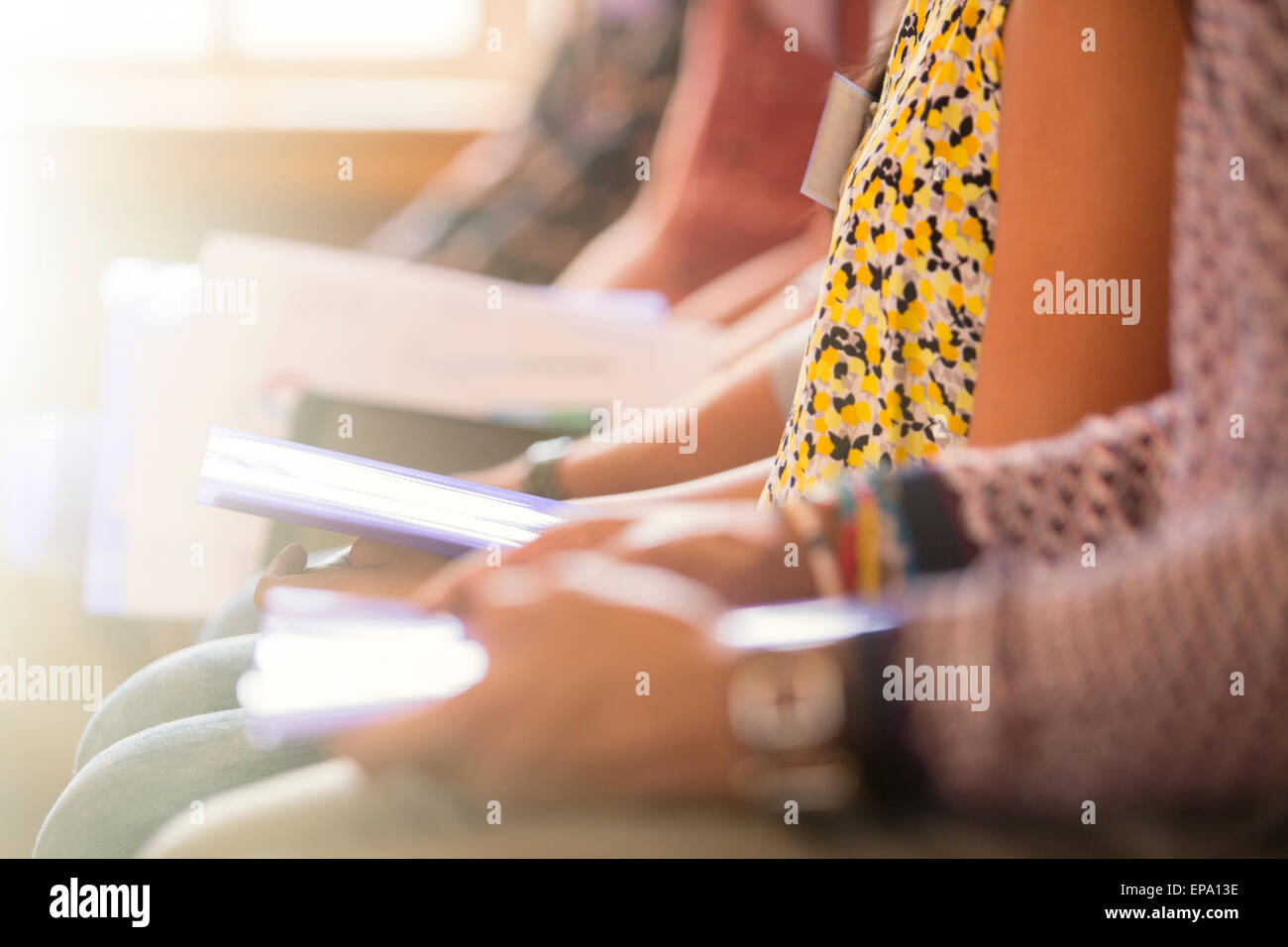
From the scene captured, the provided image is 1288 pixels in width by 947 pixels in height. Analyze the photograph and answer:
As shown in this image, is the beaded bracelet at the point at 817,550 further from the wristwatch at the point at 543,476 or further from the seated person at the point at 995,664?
the wristwatch at the point at 543,476

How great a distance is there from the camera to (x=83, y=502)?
1.34 meters

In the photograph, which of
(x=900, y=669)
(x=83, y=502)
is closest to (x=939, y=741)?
(x=900, y=669)

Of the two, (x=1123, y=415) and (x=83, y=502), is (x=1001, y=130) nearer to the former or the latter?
(x=1123, y=415)

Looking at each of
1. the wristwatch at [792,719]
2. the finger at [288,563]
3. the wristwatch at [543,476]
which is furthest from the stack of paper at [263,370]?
the wristwatch at [792,719]

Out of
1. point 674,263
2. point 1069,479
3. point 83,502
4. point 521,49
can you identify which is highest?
point 521,49

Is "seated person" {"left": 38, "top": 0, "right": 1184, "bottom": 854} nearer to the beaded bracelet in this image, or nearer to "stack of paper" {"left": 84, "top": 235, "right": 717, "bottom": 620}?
the beaded bracelet

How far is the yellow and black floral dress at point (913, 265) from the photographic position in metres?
0.52

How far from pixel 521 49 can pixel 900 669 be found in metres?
2.85

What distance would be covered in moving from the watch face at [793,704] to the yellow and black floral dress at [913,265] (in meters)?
0.27

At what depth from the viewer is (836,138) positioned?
677 mm

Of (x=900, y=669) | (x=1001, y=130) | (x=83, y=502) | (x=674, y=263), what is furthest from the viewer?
(x=674, y=263)

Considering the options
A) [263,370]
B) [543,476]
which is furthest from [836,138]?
[263,370]

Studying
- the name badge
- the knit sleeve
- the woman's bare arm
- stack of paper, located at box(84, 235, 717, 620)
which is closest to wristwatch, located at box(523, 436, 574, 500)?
stack of paper, located at box(84, 235, 717, 620)

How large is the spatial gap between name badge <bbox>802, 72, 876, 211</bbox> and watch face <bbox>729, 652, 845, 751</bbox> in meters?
0.42
